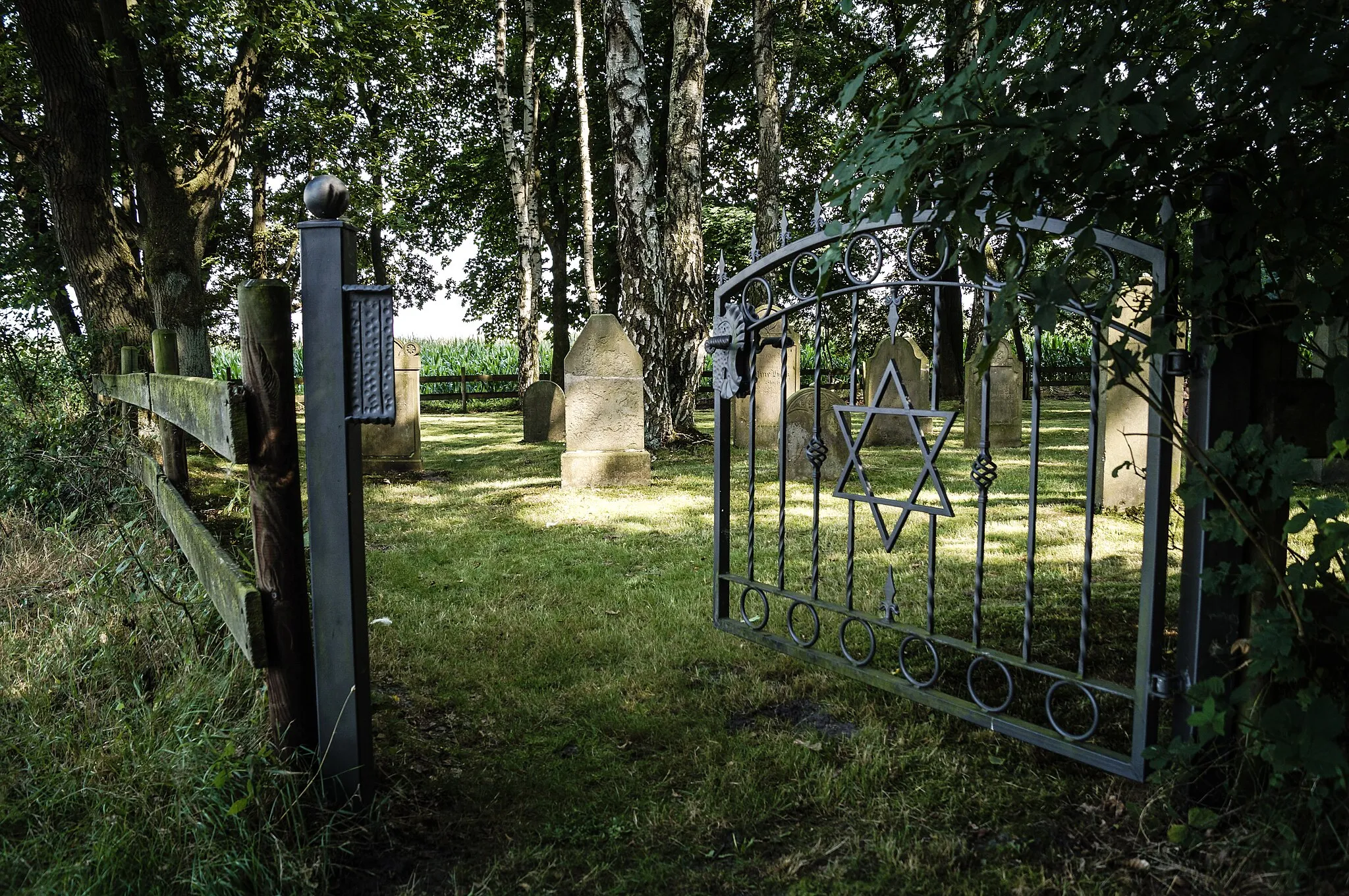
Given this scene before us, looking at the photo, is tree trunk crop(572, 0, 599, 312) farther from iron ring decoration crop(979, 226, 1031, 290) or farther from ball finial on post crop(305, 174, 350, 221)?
iron ring decoration crop(979, 226, 1031, 290)

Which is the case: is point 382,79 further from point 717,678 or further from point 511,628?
point 717,678

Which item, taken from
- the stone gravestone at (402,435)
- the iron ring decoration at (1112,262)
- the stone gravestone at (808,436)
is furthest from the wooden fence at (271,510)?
Result: the stone gravestone at (402,435)

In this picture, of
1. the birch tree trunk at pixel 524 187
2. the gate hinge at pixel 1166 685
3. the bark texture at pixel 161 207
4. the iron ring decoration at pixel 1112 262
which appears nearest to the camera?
the iron ring decoration at pixel 1112 262

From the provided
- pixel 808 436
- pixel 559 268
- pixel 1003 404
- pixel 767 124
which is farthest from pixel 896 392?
pixel 559 268

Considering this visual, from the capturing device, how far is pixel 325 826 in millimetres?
2316

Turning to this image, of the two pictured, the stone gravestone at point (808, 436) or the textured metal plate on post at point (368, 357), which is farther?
the stone gravestone at point (808, 436)

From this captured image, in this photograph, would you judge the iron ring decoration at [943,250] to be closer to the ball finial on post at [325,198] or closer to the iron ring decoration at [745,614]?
the iron ring decoration at [745,614]

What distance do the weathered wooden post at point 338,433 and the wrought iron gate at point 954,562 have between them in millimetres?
1200

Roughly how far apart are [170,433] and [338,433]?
414 cm

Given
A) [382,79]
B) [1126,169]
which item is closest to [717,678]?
[1126,169]

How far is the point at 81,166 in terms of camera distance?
31.2ft

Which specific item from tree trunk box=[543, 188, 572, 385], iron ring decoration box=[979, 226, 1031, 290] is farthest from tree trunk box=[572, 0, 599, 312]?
iron ring decoration box=[979, 226, 1031, 290]

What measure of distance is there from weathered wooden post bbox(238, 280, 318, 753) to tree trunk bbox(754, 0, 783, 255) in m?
10.9

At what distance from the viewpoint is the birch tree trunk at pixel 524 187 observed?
1602 cm
